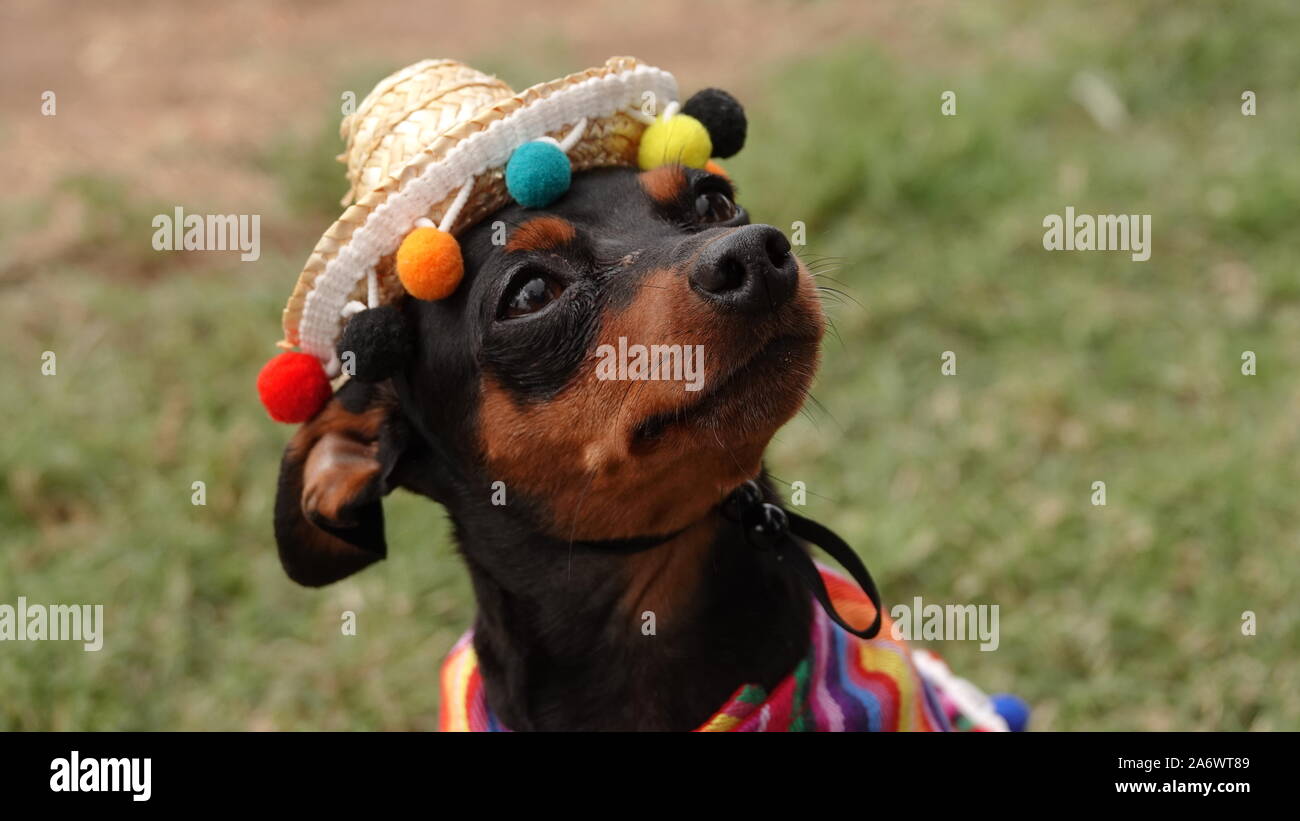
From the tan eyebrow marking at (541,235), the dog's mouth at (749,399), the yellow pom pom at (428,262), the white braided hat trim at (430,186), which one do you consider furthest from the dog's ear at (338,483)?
the dog's mouth at (749,399)

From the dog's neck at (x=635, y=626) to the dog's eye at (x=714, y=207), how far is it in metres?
0.63

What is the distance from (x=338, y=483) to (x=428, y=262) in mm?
519

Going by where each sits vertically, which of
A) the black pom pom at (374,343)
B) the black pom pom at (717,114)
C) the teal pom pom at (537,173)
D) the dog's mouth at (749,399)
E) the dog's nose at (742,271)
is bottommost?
the dog's mouth at (749,399)

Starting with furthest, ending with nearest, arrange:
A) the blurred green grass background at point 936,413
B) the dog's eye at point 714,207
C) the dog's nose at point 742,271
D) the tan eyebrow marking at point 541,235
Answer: the blurred green grass background at point 936,413 < the dog's eye at point 714,207 < the tan eyebrow marking at point 541,235 < the dog's nose at point 742,271

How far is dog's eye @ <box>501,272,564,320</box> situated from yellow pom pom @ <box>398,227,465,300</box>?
0.11 m

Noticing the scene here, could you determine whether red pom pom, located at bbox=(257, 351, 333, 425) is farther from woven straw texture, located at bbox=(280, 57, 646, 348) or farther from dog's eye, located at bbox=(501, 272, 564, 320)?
dog's eye, located at bbox=(501, 272, 564, 320)

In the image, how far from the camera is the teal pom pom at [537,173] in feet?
7.89

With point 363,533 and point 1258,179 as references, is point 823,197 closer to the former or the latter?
point 1258,179

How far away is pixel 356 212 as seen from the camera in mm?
2383

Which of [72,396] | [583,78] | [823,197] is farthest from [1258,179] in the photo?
[72,396]

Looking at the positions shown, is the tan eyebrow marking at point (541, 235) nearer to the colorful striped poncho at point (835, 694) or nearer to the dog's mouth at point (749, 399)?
the dog's mouth at point (749, 399)

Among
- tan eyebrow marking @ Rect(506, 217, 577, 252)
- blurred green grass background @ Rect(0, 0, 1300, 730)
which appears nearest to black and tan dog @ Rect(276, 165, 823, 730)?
tan eyebrow marking @ Rect(506, 217, 577, 252)

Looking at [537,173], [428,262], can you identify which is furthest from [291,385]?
[537,173]

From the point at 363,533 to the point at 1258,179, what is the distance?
14.7 ft
